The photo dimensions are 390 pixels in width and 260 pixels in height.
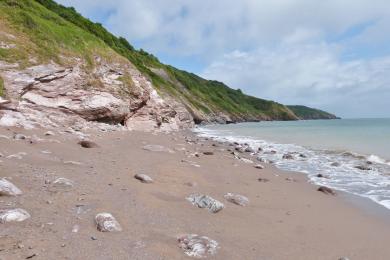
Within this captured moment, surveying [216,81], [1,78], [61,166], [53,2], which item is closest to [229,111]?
[216,81]

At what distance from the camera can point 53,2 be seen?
40531 mm

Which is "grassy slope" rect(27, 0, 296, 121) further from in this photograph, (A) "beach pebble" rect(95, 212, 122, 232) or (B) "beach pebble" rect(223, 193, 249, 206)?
(A) "beach pebble" rect(95, 212, 122, 232)

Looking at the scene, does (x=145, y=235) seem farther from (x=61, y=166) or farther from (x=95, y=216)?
(x=61, y=166)

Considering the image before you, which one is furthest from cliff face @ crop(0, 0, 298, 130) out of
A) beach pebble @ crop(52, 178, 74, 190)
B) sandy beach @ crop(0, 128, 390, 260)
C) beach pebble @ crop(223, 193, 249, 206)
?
beach pebble @ crop(223, 193, 249, 206)

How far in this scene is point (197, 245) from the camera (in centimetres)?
522

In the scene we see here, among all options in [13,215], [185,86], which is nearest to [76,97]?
[13,215]

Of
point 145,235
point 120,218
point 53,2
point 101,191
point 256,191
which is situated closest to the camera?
point 145,235

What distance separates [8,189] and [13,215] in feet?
3.67

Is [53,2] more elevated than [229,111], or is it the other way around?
[53,2]

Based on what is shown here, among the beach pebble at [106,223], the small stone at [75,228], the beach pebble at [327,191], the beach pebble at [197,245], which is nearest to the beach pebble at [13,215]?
the small stone at [75,228]

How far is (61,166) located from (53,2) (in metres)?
37.3

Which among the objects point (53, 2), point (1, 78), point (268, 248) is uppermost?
point (53, 2)

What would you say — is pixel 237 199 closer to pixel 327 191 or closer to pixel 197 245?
pixel 197 245

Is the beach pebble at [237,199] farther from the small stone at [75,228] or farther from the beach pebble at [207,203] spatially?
the small stone at [75,228]
